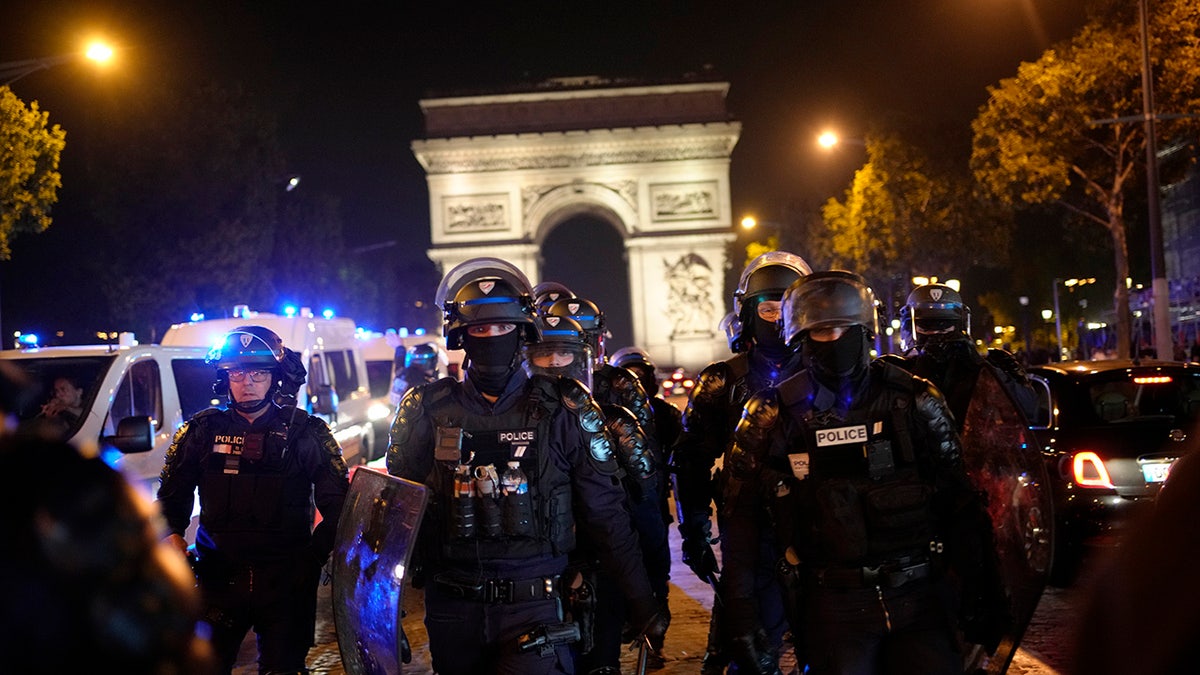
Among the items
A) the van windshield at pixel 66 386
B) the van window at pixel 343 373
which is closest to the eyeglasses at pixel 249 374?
the van windshield at pixel 66 386

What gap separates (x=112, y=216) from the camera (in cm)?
2903

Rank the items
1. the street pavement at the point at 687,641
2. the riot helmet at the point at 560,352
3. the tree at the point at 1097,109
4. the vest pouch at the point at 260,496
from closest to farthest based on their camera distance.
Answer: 1. the vest pouch at the point at 260,496
2. the riot helmet at the point at 560,352
3. the street pavement at the point at 687,641
4. the tree at the point at 1097,109

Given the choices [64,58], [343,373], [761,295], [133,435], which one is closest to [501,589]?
[761,295]

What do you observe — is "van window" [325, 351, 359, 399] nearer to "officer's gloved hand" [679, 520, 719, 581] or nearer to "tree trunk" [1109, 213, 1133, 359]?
"officer's gloved hand" [679, 520, 719, 581]

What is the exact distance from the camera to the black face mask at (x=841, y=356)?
12.7 feet

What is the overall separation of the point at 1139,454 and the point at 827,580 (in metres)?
4.70

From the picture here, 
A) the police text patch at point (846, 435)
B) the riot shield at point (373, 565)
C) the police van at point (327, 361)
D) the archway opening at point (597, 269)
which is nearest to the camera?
the riot shield at point (373, 565)

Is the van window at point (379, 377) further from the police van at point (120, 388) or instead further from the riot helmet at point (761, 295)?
the riot helmet at point (761, 295)

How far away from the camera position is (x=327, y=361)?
1354cm

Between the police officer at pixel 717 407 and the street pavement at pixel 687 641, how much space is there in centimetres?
103

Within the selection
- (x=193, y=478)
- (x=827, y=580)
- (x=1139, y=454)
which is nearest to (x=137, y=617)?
(x=827, y=580)

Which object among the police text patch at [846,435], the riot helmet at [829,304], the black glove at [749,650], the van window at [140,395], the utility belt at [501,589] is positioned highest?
the riot helmet at [829,304]

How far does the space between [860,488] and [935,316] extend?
11.3 feet

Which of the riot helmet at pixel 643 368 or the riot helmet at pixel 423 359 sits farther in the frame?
the riot helmet at pixel 423 359
